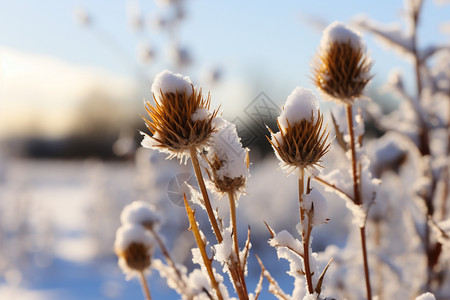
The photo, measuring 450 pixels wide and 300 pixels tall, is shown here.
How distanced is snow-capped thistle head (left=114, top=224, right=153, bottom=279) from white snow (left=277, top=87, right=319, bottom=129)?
0.78m

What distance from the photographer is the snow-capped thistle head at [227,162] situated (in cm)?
83

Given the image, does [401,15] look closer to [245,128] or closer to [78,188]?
[245,128]

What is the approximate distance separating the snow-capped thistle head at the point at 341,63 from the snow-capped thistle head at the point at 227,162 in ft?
1.14

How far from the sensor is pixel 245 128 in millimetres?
1244

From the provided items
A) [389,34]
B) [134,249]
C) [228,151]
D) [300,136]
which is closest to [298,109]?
[300,136]

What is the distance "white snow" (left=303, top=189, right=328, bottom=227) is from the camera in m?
0.78

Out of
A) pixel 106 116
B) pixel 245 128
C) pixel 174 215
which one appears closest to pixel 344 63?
pixel 245 128

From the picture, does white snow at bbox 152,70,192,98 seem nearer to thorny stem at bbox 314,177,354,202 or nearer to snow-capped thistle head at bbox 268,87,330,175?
snow-capped thistle head at bbox 268,87,330,175

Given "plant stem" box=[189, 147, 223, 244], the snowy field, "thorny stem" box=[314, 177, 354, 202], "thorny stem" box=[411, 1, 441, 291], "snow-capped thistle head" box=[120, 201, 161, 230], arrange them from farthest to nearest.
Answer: the snowy field → "thorny stem" box=[411, 1, 441, 291] → "snow-capped thistle head" box=[120, 201, 161, 230] → "thorny stem" box=[314, 177, 354, 202] → "plant stem" box=[189, 147, 223, 244]

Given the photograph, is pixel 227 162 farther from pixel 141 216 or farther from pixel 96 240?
pixel 96 240

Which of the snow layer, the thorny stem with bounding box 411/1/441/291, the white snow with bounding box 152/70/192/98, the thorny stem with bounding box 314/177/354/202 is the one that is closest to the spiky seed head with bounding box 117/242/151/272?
the thorny stem with bounding box 314/177/354/202

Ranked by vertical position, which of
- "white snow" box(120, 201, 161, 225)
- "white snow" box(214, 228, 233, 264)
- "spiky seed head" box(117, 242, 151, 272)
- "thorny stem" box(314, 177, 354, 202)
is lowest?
"white snow" box(214, 228, 233, 264)

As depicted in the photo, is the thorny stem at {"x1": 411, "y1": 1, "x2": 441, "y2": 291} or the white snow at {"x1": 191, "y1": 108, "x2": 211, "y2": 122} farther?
the thorny stem at {"x1": 411, "y1": 1, "x2": 441, "y2": 291}

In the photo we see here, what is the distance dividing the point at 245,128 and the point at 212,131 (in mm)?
448
